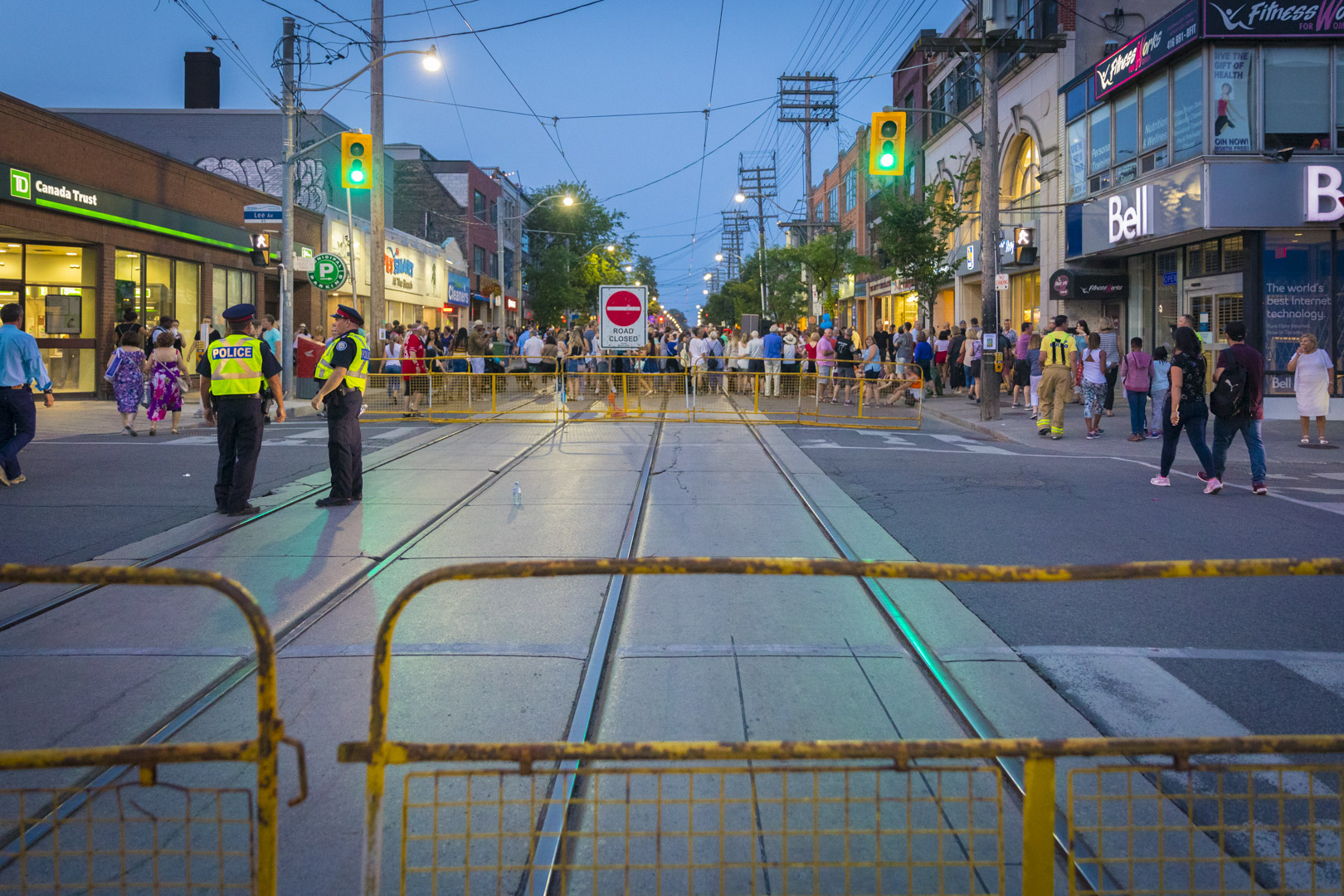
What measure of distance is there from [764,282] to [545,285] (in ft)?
50.9

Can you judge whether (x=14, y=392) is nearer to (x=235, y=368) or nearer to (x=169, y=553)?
(x=235, y=368)

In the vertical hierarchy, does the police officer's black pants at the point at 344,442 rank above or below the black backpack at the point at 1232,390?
below

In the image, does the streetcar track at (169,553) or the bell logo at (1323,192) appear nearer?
the streetcar track at (169,553)

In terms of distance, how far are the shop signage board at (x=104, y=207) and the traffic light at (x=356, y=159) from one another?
616cm

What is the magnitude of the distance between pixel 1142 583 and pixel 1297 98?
17214mm

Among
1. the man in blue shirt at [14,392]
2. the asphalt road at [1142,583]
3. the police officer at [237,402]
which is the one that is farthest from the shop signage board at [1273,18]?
the man in blue shirt at [14,392]

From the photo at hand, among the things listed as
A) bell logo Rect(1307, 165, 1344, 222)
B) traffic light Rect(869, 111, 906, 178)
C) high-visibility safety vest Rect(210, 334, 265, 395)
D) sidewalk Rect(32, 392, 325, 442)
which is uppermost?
traffic light Rect(869, 111, 906, 178)

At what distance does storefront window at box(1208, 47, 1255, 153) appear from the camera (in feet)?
65.4

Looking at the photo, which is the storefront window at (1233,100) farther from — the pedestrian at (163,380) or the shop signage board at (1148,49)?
the pedestrian at (163,380)

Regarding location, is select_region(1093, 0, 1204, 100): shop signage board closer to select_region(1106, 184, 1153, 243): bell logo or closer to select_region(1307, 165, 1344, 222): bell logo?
select_region(1106, 184, 1153, 243): bell logo

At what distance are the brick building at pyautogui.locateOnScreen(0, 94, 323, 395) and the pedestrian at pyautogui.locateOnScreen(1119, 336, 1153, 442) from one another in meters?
17.5

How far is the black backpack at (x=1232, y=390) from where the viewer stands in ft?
34.8

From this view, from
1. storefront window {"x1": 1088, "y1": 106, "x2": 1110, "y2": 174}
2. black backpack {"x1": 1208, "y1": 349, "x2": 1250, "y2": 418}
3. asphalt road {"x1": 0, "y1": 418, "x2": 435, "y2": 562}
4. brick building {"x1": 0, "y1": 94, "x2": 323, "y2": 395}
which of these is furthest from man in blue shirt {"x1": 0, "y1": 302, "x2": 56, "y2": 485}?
storefront window {"x1": 1088, "y1": 106, "x2": 1110, "y2": 174}

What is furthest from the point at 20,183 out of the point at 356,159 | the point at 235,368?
the point at 235,368
